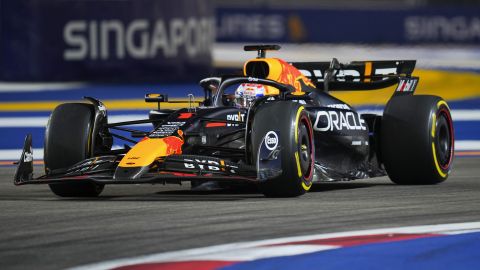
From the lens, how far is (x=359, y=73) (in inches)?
477

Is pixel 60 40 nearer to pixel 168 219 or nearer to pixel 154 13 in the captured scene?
pixel 154 13

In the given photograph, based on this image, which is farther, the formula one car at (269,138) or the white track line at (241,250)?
the formula one car at (269,138)

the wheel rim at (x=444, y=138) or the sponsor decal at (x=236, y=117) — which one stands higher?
the sponsor decal at (x=236, y=117)

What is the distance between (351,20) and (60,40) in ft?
43.3

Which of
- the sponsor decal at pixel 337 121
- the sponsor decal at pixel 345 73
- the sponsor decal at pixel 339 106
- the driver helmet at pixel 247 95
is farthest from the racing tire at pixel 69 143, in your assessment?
the sponsor decal at pixel 345 73

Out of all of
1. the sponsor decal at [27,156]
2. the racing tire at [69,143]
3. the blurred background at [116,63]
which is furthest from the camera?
the blurred background at [116,63]

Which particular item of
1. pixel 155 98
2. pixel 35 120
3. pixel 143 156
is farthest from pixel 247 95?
pixel 35 120

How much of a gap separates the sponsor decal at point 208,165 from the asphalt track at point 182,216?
25cm

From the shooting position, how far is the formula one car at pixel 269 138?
30.2 feet

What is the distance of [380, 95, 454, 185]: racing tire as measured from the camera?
10.8m

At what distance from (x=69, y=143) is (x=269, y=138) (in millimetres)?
1697

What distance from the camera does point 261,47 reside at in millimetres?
11078

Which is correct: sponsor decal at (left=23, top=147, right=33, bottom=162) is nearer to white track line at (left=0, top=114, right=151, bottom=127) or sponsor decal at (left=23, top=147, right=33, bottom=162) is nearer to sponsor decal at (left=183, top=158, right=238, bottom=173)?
sponsor decal at (left=183, top=158, right=238, bottom=173)

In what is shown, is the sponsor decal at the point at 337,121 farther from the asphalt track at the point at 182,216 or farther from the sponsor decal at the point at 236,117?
the sponsor decal at the point at 236,117
